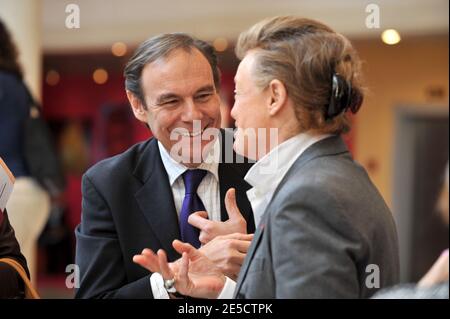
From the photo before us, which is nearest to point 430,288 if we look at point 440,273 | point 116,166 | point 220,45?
point 440,273

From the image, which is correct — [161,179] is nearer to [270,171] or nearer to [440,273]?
[270,171]

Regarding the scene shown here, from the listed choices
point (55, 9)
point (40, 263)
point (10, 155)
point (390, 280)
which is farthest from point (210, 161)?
point (40, 263)

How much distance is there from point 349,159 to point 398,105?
3842 mm

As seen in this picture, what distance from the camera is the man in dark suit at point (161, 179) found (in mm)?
1732

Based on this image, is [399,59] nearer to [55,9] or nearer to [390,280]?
[55,9]

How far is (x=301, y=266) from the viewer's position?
1.37 metres

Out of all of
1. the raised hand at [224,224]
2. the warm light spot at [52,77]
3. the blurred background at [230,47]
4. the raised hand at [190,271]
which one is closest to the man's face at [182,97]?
the raised hand at [224,224]

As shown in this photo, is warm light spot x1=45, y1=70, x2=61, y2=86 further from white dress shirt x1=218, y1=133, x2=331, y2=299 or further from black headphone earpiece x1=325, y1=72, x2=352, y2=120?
black headphone earpiece x1=325, y1=72, x2=352, y2=120

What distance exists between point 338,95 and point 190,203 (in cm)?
46

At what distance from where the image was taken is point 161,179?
1783 mm

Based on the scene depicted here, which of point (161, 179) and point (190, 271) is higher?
point (161, 179)

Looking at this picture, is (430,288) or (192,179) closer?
(430,288)

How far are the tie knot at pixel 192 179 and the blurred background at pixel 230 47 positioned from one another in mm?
917

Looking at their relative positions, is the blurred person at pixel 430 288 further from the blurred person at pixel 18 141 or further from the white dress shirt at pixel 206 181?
the blurred person at pixel 18 141
